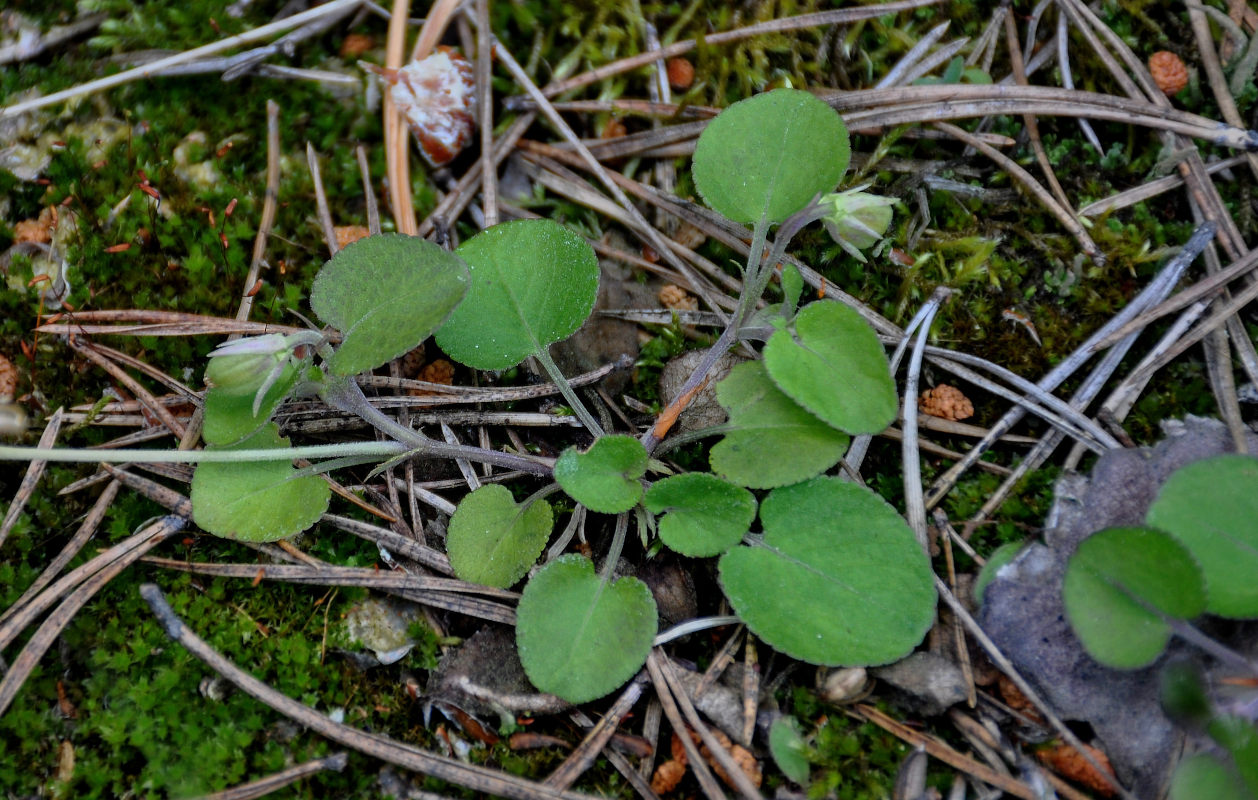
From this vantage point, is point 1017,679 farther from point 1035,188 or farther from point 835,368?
point 1035,188

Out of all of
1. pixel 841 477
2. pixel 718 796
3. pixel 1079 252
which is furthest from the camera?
pixel 1079 252

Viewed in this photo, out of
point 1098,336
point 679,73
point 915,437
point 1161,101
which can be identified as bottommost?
point 915,437

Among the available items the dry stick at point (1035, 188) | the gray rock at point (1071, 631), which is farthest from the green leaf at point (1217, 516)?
the dry stick at point (1035, 188)

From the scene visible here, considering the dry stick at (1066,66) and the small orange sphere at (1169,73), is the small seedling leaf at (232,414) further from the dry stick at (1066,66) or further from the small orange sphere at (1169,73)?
the small orange sphere at (1169,73)

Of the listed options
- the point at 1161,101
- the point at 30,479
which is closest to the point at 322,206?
the point at 30,479

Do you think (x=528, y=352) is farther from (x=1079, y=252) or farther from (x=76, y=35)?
(x=76, y=35)

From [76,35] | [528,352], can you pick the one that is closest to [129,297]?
[76,35]
